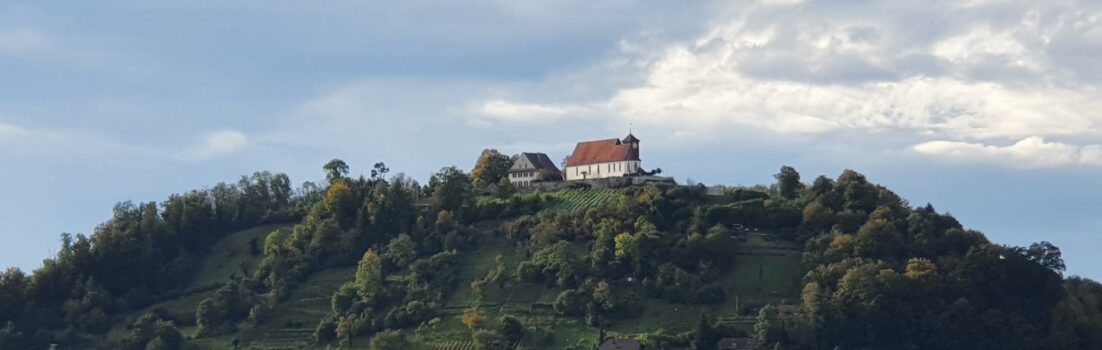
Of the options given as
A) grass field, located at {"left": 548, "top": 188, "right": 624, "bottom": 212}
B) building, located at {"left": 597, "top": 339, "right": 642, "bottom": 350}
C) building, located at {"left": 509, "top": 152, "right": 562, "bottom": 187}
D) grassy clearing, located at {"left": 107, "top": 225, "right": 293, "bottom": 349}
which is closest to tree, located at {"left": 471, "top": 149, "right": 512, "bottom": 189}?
building, located at {"left": 509, "top": 152, "right": 562, "bottom": 187}

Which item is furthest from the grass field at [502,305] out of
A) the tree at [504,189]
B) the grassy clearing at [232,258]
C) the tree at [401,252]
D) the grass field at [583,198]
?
the tree at [504,189]

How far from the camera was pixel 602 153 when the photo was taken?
157500mm

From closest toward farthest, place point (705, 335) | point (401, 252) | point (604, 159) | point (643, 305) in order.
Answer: point (705, 335) → point (643, 305) → point (401, 252) → point (604, 159)

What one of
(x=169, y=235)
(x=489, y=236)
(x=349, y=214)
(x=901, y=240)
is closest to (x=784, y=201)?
(x=901, y=240)

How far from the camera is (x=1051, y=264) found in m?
127

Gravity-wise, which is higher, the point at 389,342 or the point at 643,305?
the point at 643,305

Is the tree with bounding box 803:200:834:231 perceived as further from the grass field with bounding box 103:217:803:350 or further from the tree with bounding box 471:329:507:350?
the tree with bounding box 471:329:507:350

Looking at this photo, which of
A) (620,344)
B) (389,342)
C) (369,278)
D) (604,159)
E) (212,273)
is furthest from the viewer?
(604,159)

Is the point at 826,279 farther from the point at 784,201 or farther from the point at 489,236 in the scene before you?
the point at 489,236

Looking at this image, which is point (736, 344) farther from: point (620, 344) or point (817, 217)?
point (817, 217)

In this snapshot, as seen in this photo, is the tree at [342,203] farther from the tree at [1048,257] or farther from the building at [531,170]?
the tree at [1048,257]

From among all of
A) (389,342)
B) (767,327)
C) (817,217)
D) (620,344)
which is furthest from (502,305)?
(817,217)

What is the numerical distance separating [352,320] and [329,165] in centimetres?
3693

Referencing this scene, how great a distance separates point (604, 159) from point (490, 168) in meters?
10.2
